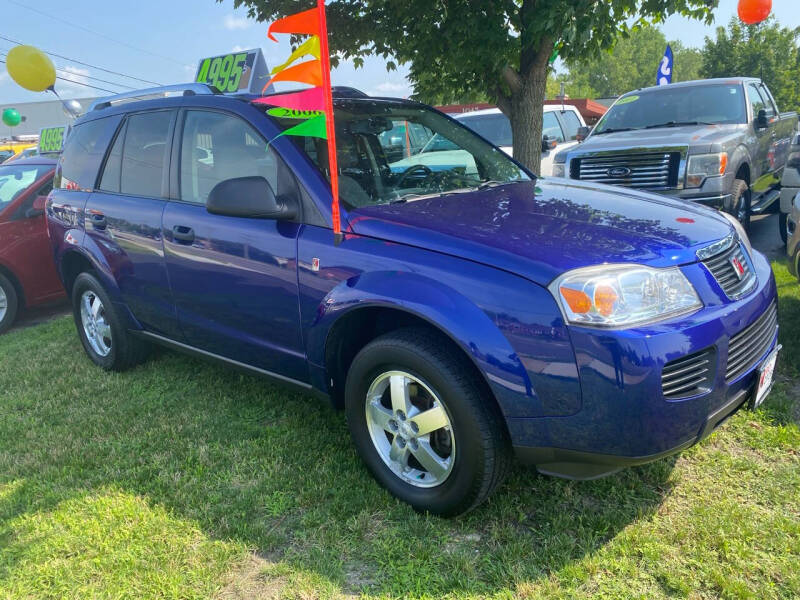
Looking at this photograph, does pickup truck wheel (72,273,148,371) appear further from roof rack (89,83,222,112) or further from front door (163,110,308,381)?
roof rack (89,83,222,112)

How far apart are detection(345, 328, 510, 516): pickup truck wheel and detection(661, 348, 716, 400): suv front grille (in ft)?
2.06

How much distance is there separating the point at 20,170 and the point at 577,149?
604 centimetres

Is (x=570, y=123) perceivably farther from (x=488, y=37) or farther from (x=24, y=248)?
(x=24, y=248)

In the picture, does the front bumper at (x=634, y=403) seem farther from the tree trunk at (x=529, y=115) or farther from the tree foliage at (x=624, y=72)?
the tree foliage at (x=624, y=72)

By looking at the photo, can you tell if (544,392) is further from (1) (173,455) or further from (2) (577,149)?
(2) (577,149)

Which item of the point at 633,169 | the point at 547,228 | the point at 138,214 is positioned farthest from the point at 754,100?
the point at 138,214

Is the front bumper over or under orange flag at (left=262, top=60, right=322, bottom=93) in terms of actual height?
under

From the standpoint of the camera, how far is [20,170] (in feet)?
22.0

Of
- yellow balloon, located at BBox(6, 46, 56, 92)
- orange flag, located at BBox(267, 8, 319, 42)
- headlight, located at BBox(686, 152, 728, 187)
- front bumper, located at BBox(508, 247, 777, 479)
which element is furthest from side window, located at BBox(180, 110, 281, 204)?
yellow balloon, located at BBox(6, 46, 56, 92)

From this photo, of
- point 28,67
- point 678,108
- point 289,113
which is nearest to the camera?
point 289,113

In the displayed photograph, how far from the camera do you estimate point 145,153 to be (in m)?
3.91

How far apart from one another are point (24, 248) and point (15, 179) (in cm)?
86

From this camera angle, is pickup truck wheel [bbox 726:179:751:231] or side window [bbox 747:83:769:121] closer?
pickup truck wheel [bbox 726:179:751:231]

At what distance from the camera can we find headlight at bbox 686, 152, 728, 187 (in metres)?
5.86
